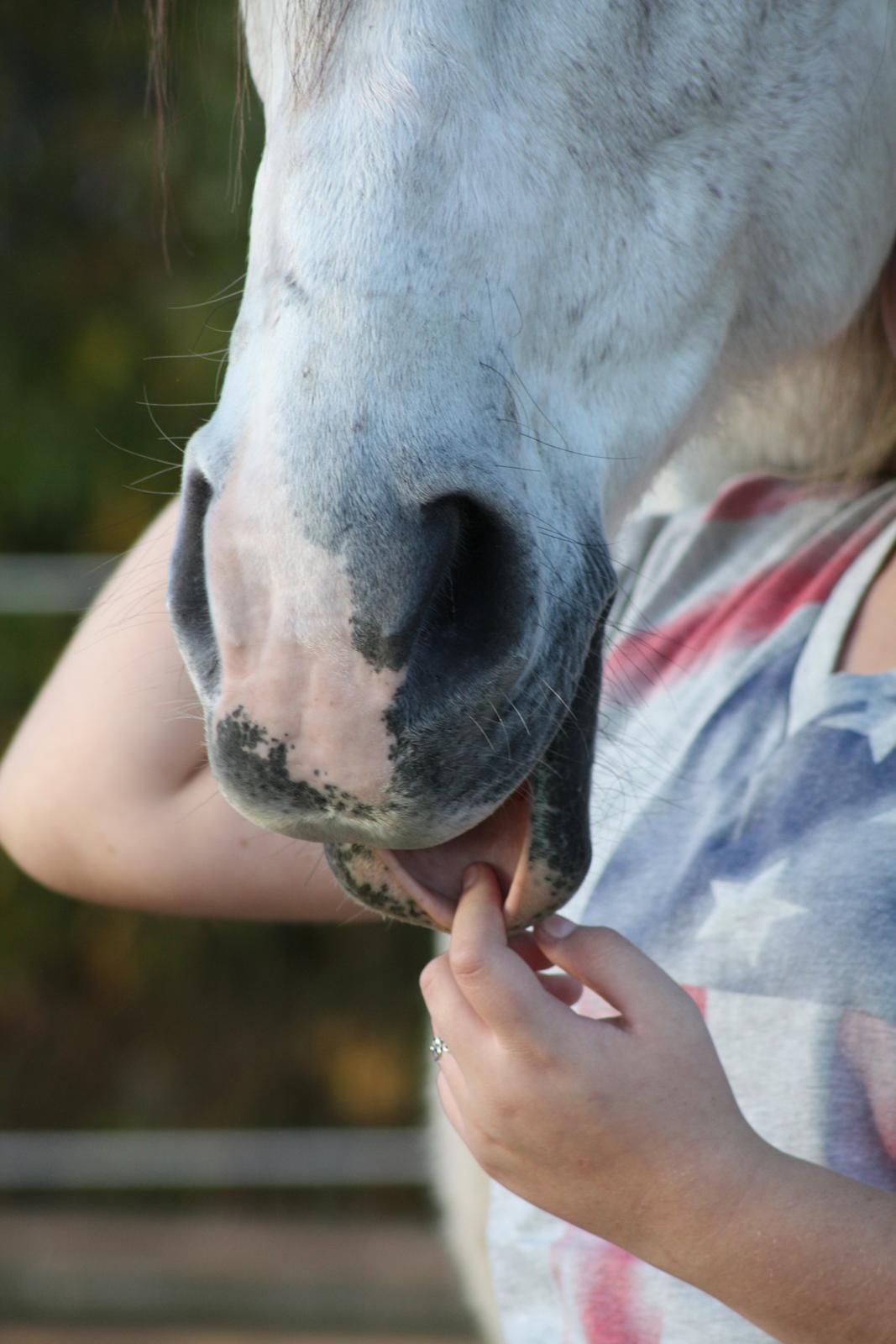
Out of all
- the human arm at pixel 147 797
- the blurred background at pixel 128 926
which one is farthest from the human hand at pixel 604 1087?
the blurred background at pixel 128 926

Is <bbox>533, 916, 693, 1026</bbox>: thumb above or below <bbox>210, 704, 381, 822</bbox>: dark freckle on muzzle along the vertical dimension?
below

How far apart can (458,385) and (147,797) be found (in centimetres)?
36

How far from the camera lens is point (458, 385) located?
0.50 m

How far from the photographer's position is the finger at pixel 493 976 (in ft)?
1.61

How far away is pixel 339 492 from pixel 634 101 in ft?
0.77

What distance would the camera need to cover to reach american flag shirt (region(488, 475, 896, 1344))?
1.89 feet

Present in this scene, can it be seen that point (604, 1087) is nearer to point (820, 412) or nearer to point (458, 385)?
point (458, 385)

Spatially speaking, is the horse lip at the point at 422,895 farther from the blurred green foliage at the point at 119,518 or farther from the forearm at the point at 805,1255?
the blurred green foliage at the point at 119,518

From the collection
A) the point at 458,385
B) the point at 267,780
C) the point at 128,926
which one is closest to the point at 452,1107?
the point at 267,780

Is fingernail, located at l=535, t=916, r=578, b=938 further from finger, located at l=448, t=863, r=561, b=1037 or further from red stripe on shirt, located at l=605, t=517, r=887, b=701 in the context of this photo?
red stripe on shirt, located at l=605, t=517, r=887, b=701

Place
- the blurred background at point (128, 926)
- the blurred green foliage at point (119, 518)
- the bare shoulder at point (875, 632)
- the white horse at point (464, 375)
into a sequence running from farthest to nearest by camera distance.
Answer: the blurred green foliage at point (119, 518) → the blurred background at point (128, 926) → the bare shoulder at point (875, 632) → the white horse at point (464, 375)

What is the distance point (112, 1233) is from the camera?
2256 millimetres

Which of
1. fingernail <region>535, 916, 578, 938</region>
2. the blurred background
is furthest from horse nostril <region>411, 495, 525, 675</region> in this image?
the blurred background

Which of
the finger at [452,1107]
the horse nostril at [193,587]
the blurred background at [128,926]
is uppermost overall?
the horse nostril at [193,587]
